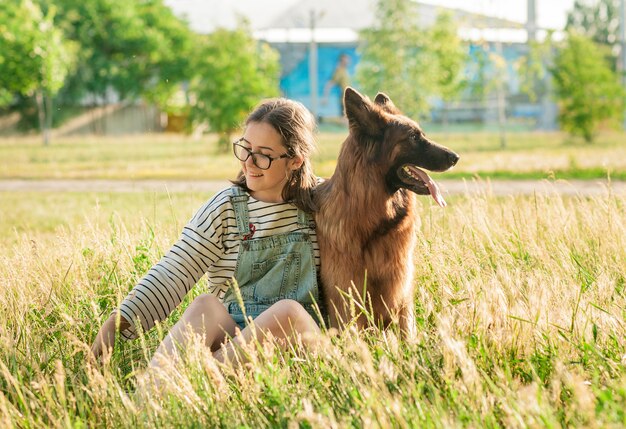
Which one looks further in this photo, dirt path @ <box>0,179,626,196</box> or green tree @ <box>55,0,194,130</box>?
green tree @ <box>55,0,194,130</box>

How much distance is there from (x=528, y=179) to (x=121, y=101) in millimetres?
37484

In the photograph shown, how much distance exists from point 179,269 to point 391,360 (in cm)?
114

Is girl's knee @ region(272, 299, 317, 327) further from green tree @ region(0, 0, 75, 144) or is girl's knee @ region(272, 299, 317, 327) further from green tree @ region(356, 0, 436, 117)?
green tree @ region(0, 0, 75, 144)

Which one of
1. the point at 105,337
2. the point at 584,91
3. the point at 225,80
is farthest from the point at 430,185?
the point at 584,91

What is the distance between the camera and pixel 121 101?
4747 cm

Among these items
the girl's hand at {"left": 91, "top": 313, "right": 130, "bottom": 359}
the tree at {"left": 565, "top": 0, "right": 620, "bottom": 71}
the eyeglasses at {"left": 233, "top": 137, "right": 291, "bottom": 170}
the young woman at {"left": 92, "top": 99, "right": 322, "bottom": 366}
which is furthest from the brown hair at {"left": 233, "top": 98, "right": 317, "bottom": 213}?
the tree at {"left": 565, "top": 0, "right": 620, "bottom": 71}

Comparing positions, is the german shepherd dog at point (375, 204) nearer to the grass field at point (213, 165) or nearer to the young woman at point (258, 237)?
the young woman at point (258, 237)

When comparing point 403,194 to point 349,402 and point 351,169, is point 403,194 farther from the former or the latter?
point 349,402

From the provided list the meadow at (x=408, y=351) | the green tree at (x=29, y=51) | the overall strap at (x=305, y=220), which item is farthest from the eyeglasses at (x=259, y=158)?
the green tree at (x=29, y=51)

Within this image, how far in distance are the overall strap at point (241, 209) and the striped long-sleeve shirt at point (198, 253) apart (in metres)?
0.02

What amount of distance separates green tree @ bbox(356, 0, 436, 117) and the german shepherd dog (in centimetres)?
1952

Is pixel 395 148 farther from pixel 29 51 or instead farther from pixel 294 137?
pixel 29 51

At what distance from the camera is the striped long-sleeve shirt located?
3.54 metres

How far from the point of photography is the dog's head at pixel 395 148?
339cm
